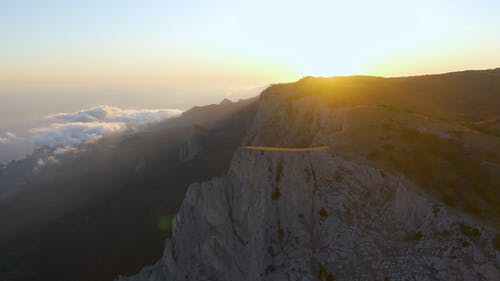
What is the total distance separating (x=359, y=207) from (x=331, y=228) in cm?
292

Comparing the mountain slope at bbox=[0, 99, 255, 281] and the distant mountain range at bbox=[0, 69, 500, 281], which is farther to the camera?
the mountain slope at bbox=[0, 99, 255, 281]

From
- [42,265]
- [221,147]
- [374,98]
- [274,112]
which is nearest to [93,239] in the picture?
[42,265]

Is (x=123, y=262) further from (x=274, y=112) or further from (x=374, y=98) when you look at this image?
(x=374, y=98)

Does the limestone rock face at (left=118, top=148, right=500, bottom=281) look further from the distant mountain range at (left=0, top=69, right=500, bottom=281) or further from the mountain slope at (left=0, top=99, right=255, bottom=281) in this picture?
the mountain slope at (left=0, top=99, right=255, bottom=281)

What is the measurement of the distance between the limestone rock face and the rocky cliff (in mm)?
76

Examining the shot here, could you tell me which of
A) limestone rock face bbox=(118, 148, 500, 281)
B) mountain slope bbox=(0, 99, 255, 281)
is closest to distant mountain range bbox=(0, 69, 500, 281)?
limestone rock face bbox=(118, 148, 500, 281)

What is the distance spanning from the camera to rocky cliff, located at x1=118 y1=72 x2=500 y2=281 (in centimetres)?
2422

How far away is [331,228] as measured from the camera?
2859 cm

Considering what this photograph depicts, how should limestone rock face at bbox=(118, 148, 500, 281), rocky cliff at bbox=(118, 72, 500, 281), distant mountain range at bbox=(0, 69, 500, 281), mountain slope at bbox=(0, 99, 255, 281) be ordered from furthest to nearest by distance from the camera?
mountain slope at bbox=(0, 99, 255, 281)
distant mountain range at bbox=(0, 69, 500, 281)
rocky cliff at bbox=(118, 72, 500, 281)
limestone rock face at bbox=(118, 148, 500, 281)

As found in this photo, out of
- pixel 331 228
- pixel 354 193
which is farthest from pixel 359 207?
pixel 331 228

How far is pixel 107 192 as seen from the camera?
178 meters

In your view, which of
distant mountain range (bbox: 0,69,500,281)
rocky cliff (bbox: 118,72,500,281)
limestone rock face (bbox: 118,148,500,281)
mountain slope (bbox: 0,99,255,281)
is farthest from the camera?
mountain slope (bbox: 0,99,255,281)

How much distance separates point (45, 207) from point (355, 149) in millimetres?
206330

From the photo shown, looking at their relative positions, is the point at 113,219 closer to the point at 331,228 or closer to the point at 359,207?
the point at 331,228
